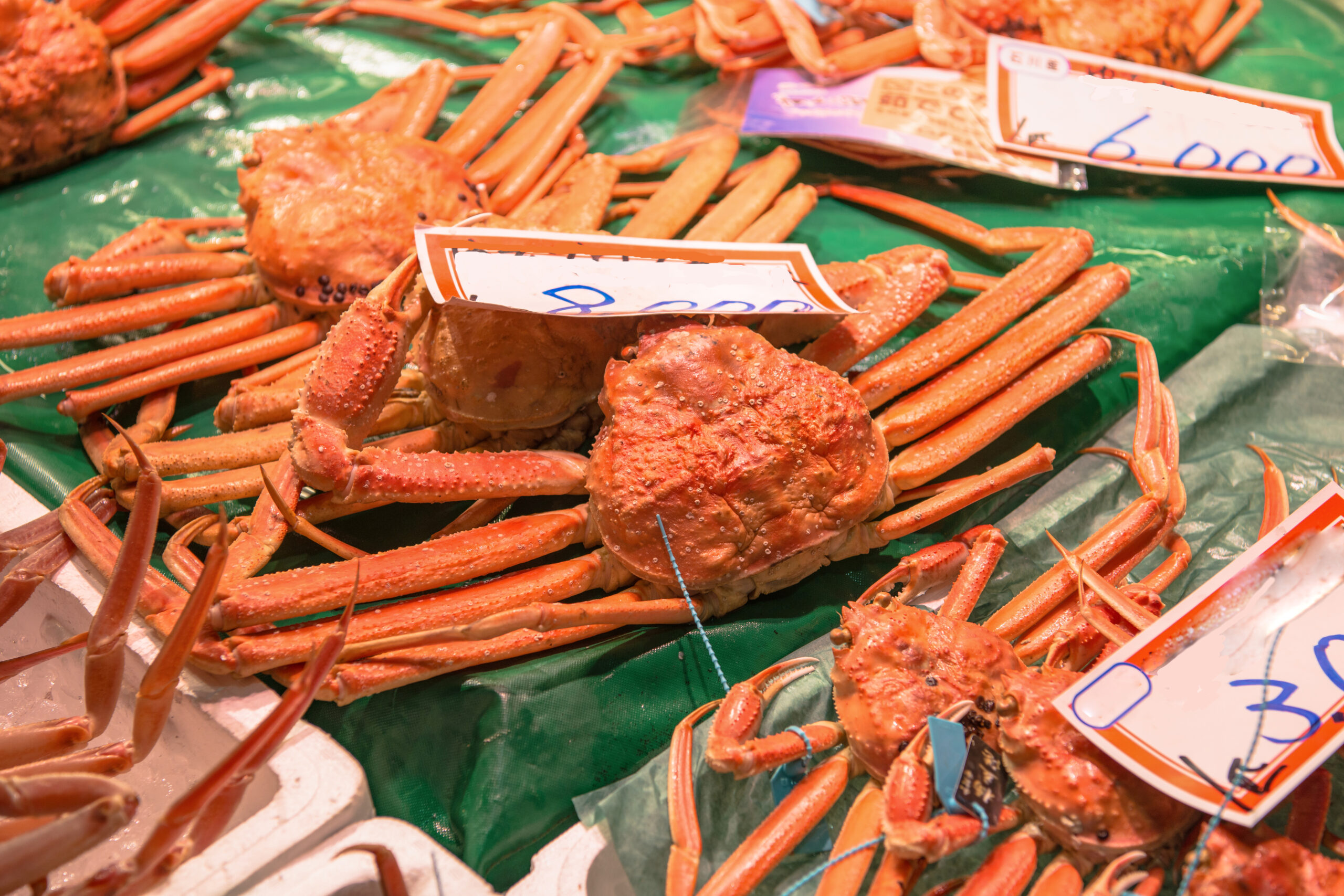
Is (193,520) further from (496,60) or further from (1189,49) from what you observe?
(1189,49)

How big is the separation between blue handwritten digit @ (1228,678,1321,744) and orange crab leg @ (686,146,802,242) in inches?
47.6

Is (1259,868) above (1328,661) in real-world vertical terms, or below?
below

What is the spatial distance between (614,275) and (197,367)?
905 mm

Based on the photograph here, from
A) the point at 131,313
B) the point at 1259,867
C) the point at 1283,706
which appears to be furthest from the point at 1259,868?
the point at 131,313

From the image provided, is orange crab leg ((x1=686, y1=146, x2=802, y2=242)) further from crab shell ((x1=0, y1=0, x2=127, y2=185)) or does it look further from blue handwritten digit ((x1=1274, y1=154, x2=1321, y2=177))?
crab shell ((x1=0, y1=0, x2=127, y2=185))

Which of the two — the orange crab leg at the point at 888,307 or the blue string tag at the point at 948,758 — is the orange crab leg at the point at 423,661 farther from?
the orange crab leg at the point at 888,307

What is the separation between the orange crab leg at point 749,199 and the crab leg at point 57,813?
1403 millimetres

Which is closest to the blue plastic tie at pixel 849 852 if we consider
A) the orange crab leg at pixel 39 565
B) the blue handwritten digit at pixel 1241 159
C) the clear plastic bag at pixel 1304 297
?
the orange crab leg at pixel 39 565

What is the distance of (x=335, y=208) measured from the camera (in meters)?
1.79

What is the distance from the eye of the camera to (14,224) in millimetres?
2178

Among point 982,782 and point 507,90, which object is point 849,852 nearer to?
point 982,782

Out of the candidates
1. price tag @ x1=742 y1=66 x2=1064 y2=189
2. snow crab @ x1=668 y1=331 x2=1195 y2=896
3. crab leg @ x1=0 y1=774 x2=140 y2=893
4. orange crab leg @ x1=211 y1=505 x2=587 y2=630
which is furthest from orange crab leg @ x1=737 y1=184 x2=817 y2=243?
crab leg @ x1=0 y1=774 x2=140 y2=893

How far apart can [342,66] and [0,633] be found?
192cm

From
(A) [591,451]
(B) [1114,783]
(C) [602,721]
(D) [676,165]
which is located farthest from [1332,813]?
(D) [676,165]
